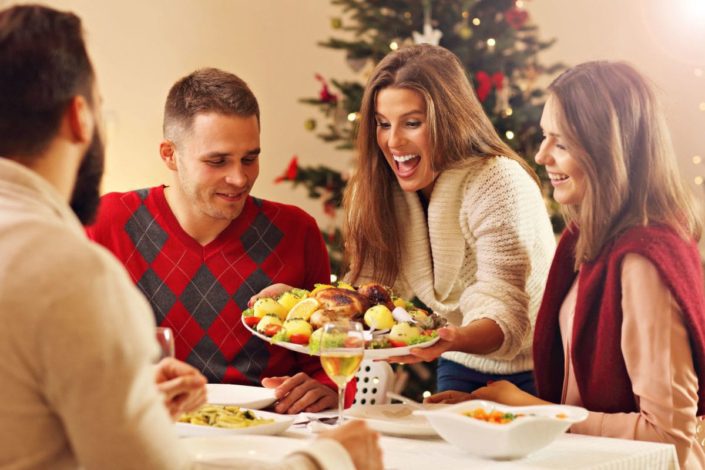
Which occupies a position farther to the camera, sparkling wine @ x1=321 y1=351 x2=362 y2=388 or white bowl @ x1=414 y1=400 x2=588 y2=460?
sparkling wine @ x1=321 y1=351 x2=362 y2=388

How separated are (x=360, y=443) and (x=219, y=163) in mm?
1344

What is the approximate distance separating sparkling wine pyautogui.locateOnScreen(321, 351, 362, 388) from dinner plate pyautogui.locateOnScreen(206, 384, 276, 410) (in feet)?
1.12

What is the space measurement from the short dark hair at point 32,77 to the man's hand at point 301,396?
1081 millimetres

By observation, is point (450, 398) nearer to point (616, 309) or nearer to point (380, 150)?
point (616, 309)

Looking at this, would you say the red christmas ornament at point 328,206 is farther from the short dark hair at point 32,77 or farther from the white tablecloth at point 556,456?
the short dark hair at point 32,77

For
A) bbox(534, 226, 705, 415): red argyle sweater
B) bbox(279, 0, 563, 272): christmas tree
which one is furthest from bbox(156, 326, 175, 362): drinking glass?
bbox(279, 0, 563, 272): christmas tree

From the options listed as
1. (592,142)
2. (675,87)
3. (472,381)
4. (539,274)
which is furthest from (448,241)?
(675,87)

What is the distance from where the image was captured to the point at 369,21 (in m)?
4.41

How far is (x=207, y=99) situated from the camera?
99.7 inches

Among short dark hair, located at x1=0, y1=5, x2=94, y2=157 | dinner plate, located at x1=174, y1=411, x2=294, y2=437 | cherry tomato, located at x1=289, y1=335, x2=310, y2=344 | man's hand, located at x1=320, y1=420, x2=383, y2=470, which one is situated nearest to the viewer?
short dark hair, located at x1=0, y1=5, x2=94, y2=157

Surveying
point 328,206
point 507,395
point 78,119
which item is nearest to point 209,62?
point 328,206

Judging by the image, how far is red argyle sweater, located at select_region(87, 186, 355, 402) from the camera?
8.15 ft

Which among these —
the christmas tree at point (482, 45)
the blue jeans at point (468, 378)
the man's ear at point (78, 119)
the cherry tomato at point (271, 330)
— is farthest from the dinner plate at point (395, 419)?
the christmas tree at point (482, 45)

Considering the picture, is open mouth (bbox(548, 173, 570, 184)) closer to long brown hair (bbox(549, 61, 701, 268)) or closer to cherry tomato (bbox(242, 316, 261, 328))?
long brown hair (bbox(549, 61, 701, 268))
